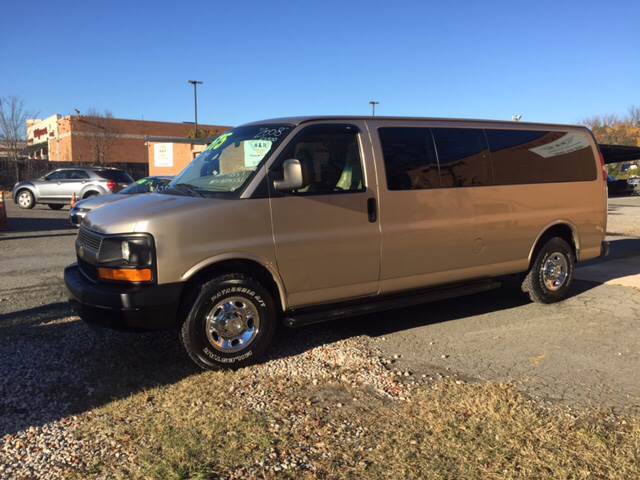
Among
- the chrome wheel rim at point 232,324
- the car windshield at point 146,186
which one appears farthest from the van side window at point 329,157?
the car windshield at point 146,186

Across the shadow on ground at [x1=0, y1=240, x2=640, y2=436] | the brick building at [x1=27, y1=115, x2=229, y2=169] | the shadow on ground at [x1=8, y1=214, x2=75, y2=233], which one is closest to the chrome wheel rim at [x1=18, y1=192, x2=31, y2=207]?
the shadow on ground at [x1=8, y1=214, x2=75, y2=233]

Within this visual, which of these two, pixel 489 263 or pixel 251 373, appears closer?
pixel 251 373

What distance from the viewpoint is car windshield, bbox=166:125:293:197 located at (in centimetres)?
477

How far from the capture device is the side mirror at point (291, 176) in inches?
178

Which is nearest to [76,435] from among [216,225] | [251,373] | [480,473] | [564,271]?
[251,373]

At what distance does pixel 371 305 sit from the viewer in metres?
5.23

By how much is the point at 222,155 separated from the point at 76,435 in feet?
8.94

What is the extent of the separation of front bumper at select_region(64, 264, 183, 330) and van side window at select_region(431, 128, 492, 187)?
290 centimetres

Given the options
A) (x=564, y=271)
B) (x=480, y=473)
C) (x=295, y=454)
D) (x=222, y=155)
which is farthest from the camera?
(x=564, y=271)

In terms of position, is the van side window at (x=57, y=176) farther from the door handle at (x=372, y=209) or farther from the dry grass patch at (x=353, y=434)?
the dry grass patch at (x=353, y=434)

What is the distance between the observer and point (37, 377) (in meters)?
4.37

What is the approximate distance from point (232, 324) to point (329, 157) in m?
1.69

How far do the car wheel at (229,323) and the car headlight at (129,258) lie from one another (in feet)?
1.53

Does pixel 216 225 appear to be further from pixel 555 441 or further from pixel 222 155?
pixel 555 441
